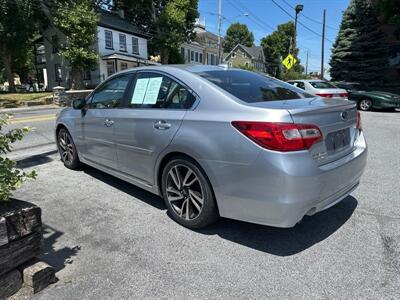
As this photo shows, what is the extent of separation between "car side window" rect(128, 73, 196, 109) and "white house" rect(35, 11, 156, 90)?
2904cm

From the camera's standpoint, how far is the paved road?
263 cm

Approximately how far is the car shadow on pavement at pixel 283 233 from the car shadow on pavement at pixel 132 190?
97 cm

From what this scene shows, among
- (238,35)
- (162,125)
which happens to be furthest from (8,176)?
(238,35)

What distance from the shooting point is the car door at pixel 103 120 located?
439cm

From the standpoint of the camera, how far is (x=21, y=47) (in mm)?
30734

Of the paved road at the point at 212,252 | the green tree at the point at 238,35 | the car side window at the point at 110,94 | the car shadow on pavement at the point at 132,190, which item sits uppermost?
the green tree at the point at 238,35

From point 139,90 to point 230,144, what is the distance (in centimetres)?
163

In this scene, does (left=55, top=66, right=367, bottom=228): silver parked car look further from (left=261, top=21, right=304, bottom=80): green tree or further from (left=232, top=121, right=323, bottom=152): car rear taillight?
(left=261, top=21, right=304, bottom=80): green tree

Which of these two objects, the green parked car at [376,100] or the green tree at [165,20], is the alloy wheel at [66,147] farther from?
the green tree at [165,20]

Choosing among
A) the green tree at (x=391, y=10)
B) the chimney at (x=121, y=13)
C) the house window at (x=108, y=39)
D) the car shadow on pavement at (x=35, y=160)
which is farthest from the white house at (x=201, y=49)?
the car shadow on pavement at (x=35, y=160)

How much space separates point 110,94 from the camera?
4.64 metres

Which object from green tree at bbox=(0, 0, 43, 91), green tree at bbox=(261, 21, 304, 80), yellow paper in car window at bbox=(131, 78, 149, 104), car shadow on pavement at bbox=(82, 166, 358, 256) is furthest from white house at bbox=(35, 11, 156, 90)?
green tree at bbox=(261, 21, 304, 80)

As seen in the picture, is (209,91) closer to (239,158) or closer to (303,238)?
(239,158)

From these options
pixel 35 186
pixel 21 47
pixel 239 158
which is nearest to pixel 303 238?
pixel 239 158
